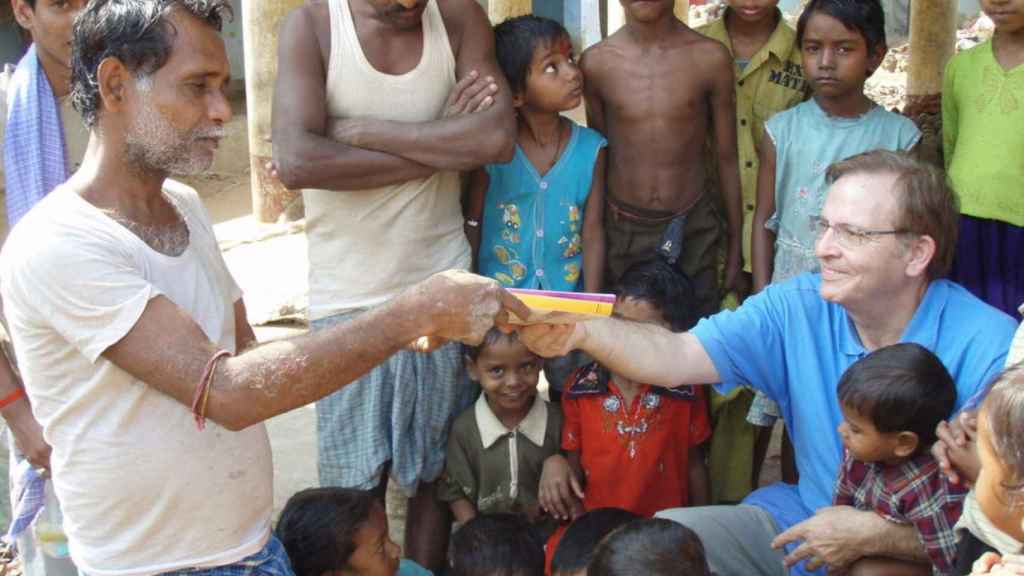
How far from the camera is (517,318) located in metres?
2.95

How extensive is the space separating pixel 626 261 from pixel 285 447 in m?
1.99

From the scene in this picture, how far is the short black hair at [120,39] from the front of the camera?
241 centimetres

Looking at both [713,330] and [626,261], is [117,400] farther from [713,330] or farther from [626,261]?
[626,261]

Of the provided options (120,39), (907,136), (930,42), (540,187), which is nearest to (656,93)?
(540,187)

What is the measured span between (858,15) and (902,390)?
1.83 metres

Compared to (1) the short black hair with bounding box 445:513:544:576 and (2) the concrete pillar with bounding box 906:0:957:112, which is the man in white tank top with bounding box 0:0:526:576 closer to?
(1) the short black hair with bounding box 445:513:544:576

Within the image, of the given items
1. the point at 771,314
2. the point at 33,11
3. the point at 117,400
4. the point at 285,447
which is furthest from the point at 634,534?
the point at 285,447

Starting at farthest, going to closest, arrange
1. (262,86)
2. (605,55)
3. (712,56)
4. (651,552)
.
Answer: (262,86), (605,55), (712,56), (651,552)

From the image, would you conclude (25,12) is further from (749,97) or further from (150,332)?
(749,97)

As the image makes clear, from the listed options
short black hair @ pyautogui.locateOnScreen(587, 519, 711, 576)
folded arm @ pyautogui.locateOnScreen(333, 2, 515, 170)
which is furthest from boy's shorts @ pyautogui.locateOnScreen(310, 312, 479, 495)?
short black hair @ pyautogui.locateOnScreen(587, 519, 711, 576)

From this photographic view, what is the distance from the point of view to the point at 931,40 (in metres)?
11.0

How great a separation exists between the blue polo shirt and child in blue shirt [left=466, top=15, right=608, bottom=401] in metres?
0.88

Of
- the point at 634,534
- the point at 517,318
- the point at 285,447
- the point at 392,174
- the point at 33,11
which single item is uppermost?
the point at 33,11

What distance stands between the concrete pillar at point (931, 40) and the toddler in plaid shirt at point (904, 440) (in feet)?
28.7
